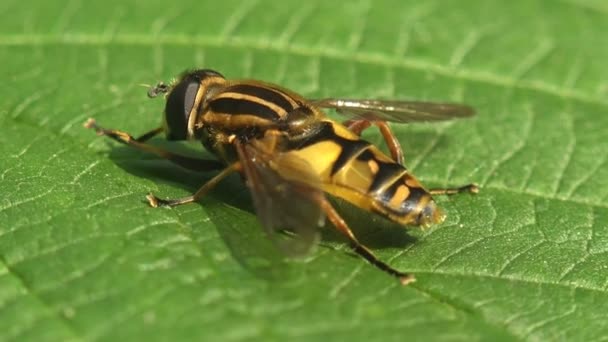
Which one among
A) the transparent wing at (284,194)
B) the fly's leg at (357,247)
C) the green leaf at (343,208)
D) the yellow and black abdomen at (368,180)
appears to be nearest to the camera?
the green leaf at (343,208)

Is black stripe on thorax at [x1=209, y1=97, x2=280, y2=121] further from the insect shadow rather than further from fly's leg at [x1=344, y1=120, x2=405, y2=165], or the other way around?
fly's leg at [x1=344, y1=120, x2=405, y2=165]

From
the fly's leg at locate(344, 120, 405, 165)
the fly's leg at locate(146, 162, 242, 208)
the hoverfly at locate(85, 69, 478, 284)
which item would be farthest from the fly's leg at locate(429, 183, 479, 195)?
the fly's leg at locate(146, 162, 242, 208)

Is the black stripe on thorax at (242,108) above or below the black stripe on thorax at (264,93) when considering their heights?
below

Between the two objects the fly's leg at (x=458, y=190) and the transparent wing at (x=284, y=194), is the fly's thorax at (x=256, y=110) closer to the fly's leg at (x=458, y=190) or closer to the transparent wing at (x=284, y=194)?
the transparent wing at (x=284, y=194)

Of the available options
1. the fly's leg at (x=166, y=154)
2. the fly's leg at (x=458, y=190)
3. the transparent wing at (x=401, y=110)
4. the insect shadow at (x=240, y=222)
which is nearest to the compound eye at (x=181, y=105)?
the fly's leg at (x=166, y=154)

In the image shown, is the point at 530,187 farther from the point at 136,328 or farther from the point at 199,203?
the point at 136,328

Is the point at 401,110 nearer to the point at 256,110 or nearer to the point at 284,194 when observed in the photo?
the point at 256,110

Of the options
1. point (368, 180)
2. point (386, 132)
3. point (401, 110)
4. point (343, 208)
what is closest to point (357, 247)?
point (368, 180)
